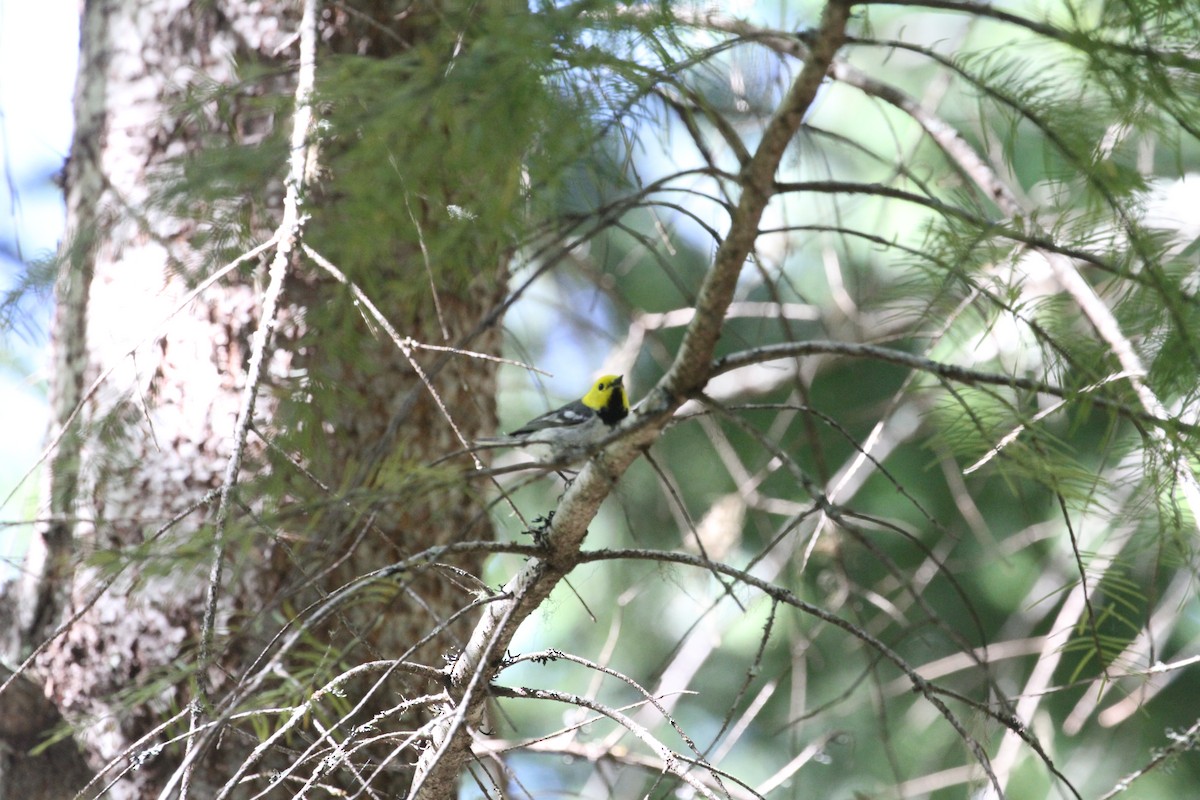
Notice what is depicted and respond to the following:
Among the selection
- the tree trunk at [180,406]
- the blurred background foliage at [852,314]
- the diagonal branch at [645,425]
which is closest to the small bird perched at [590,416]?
the blurred background foliage at [852,314]

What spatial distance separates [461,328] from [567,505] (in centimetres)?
142

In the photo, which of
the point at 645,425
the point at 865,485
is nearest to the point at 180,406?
the point at 645,425

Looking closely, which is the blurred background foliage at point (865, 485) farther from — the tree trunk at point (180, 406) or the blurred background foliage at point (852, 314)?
the tree trunk at point (180, 406)

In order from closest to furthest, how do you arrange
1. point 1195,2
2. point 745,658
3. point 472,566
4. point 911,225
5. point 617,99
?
point 1195,2 < point 617,99 < point 472,566 < point 911,225 < point 745,658

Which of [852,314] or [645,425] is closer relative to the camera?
[645,425]

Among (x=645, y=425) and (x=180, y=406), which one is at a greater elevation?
(x=180, y=406)

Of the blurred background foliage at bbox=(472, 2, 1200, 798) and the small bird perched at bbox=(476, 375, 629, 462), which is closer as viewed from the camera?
the blurred background foliage at bbox=(472, 2, 1200, 798)

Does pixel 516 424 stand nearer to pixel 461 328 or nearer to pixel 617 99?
pixel 461 328

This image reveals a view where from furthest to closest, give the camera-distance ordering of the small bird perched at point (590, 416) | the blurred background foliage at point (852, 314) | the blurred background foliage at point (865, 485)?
the small bird perched at point (590, 416), the blurred background foliage at point (865, 485), the blurred background foliage at point (852, 314)

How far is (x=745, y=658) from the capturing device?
446cm

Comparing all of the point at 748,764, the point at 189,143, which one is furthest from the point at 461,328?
the point at 748,764

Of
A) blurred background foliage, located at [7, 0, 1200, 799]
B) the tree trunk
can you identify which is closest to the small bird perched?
blurred background foliage, located at [7, 0, 1200, 799]

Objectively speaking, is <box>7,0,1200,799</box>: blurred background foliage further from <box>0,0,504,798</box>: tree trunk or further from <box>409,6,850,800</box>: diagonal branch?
<box>0,0,504,798</box>: tree trunk

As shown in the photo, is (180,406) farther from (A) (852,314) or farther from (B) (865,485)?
(B) (865,485)
